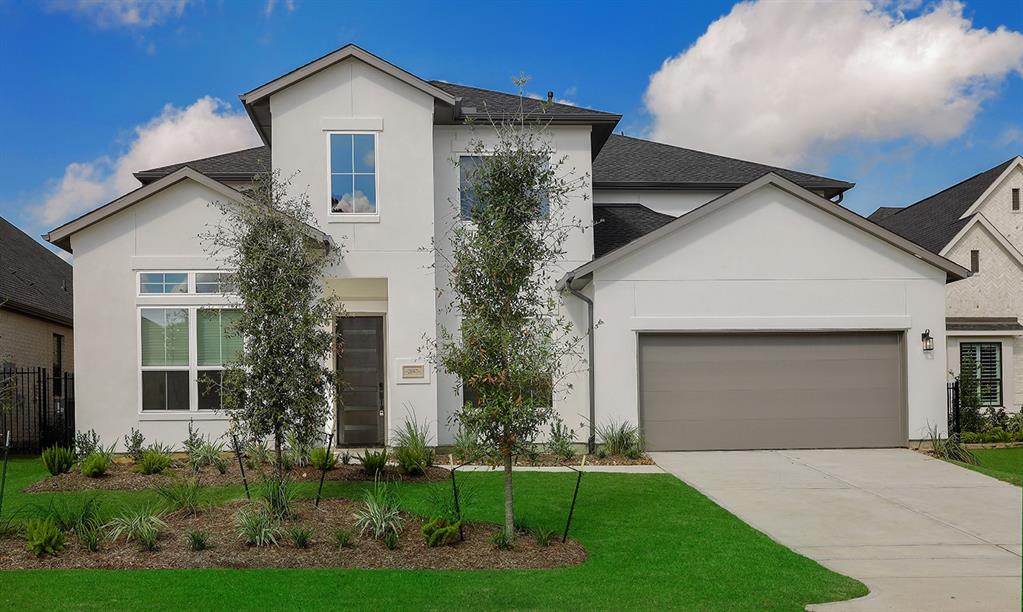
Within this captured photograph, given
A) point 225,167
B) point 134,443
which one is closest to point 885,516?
point 134,443

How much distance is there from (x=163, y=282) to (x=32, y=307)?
7.28 metres

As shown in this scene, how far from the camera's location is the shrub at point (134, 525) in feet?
29.8

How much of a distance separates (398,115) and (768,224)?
717 centimetres

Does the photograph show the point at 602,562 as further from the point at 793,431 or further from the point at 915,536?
the point at 793,431

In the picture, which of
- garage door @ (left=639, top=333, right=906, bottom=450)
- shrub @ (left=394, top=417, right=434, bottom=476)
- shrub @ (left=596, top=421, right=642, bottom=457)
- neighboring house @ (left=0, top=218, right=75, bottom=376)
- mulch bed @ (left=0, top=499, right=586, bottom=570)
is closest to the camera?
mulch bed @ (left=0, top=499, right=586, bottom=570)

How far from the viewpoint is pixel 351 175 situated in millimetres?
15883

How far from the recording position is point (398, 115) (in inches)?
625

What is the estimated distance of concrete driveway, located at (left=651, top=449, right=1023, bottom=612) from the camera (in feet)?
25.7

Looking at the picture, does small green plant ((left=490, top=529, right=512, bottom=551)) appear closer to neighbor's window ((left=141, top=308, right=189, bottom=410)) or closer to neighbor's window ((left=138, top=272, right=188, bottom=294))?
neighbor's window ((left=141, top=308, right=189, bottom=410))

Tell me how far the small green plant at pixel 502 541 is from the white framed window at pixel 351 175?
8.17 metres

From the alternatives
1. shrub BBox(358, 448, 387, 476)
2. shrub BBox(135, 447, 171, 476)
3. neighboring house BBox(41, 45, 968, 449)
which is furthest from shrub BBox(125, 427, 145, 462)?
shrub BBox(358, 448, 387, 476)

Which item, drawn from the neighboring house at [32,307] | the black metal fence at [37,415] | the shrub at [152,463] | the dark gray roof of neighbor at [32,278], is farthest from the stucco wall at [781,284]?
the dark gray roof of neighbor at [32,278]

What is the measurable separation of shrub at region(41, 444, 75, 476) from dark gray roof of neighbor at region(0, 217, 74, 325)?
21.8 ft

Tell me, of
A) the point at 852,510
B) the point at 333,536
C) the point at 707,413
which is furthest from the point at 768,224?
the point at 333,536
